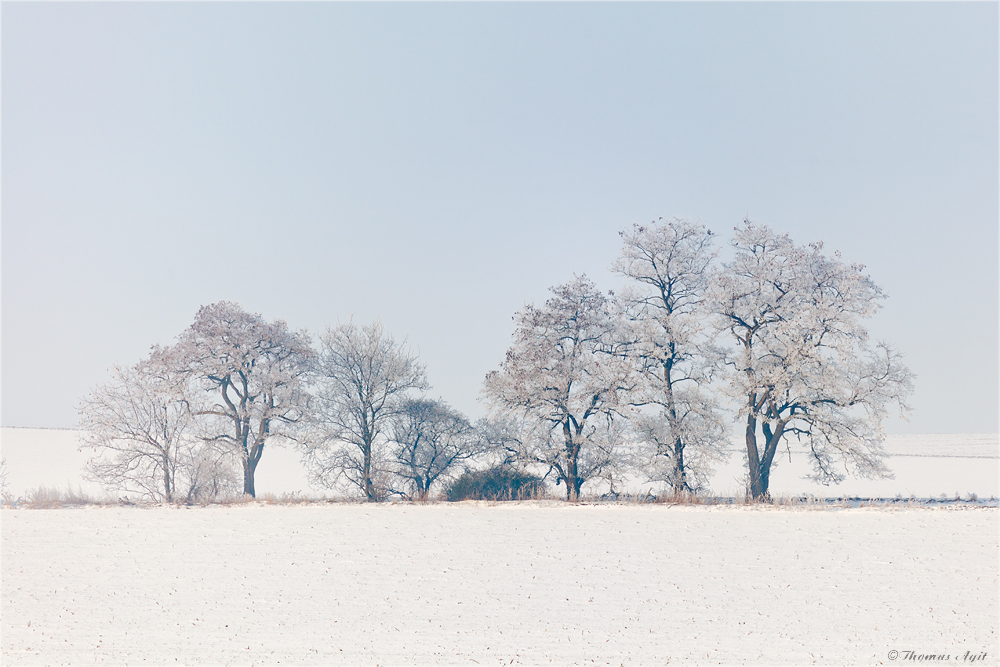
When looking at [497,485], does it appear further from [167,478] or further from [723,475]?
[723,475]

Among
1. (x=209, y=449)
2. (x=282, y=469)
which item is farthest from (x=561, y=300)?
(x=282, y=469)

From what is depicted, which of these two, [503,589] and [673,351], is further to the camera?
[673,351]

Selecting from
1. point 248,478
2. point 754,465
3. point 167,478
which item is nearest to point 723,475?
point 754,465

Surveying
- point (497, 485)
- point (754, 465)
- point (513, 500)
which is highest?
point (754, 465)

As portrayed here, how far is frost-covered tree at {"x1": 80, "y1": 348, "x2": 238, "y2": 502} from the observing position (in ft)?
104

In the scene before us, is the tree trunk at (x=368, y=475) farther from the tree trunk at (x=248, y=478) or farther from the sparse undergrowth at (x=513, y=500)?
the tree trunk at (x=248, y=478)

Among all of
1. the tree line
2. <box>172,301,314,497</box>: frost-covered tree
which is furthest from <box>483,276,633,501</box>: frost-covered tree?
<box>172,301,314,497</box>: frost-covered tree

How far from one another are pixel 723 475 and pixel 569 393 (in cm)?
3101

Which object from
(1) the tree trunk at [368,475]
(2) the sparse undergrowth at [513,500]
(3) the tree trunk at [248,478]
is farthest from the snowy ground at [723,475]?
(3) the tree trunk at [248,478]

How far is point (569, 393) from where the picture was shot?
30.8m

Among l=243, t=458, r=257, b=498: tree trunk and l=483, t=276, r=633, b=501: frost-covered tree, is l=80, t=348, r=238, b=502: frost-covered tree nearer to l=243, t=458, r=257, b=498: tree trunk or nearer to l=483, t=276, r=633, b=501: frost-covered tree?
l=243, t=458, r=257, b=498: tree trunk

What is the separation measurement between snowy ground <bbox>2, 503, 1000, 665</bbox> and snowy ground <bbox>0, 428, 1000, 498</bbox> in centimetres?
1016

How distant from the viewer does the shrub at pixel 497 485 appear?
99.9 feet

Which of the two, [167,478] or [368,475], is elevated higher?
[167,478]
